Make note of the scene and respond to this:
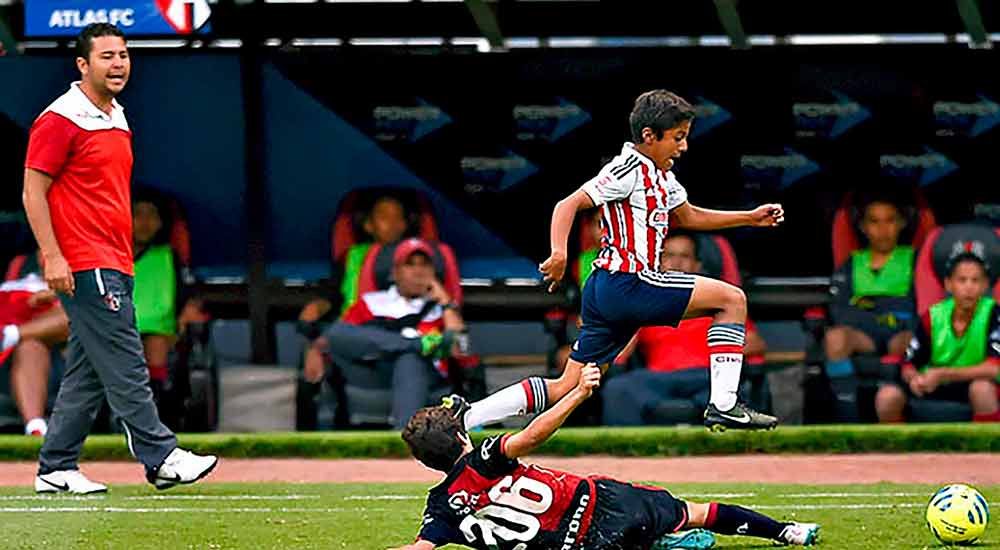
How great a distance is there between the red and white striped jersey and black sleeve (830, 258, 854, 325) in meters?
4.90

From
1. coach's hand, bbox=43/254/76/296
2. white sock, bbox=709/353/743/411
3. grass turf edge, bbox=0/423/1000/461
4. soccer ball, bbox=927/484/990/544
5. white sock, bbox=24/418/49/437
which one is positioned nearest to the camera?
soccer ball, bbox=927/484/990/544

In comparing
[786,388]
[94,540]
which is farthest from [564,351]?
[94,540]

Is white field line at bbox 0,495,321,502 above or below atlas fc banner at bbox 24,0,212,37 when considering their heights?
below

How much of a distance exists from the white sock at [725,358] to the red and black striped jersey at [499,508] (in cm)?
144

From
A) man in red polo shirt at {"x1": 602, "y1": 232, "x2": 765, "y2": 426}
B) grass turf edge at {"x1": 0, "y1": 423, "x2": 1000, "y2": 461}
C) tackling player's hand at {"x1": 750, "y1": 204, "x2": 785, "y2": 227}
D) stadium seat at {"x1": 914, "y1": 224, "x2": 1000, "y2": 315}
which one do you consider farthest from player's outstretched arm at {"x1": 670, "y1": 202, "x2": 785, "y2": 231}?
stadium seat at {"x1": 914, "y1": 224, "x2": 1000, "y2": 315}

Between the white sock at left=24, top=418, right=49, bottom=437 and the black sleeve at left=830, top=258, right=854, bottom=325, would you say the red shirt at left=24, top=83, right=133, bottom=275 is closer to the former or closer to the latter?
the white sock at left=24, top=418, right=49, bottom=437

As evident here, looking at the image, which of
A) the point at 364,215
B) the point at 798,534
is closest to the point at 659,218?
the point at 798,534

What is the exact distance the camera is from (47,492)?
909 centimetres

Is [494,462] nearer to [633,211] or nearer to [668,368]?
[633,211]

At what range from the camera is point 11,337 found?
12.3 m

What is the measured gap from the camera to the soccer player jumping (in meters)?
7.91

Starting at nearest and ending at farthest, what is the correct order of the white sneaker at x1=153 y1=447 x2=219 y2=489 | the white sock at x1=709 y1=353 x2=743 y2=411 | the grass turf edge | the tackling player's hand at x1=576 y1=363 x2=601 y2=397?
the tackling player's hand at x1=576 y1=363 x2=601 y2=397, the white sock at x1=709 y1=353 x2=743 y2=411, the white sneaker at x1=153 y1=447 x2=219 y2=489, the grass turf edge

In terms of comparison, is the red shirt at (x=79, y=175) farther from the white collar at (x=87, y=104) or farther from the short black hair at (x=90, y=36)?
the short black hair at (x=90, y=36)

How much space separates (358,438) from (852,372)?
10.3 feet
